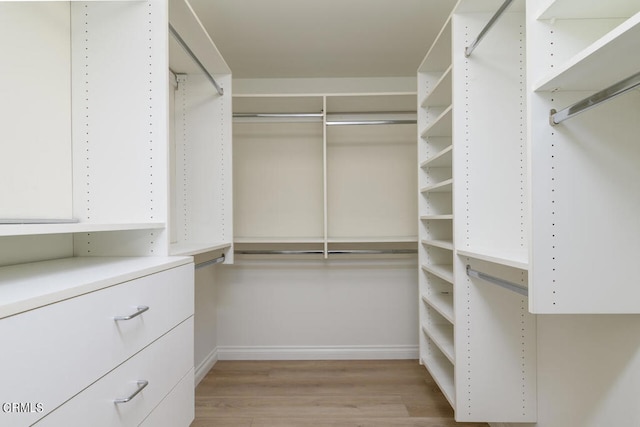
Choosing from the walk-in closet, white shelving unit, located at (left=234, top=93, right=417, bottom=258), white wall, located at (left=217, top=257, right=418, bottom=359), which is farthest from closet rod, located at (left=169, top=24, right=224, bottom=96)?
white wall, located at (left=217, top=257, right=418, bottom=359)

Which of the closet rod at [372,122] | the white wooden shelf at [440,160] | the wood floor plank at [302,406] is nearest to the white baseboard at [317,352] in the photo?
the wood floor plank at [302,406]

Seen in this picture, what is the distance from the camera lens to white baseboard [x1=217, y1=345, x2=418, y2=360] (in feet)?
9.38

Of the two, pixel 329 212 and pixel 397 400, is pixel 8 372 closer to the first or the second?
pixel 397 400

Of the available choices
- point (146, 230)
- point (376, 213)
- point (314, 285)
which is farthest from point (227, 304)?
point (146, 230)

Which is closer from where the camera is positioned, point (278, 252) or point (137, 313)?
point (137, 313)

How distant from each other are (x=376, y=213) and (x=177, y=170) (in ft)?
4.95

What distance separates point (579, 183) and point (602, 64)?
12.2 inches

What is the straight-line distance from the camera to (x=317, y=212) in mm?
2969

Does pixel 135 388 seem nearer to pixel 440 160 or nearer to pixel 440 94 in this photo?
pixel 440 160

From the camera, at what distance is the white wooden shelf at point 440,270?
6.29ft

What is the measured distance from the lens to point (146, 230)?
1.38m

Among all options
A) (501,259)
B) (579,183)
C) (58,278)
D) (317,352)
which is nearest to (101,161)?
(58,278)

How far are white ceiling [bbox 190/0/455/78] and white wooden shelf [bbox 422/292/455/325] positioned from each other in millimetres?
1625

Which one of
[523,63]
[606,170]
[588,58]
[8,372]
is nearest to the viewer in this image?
[8,372]
